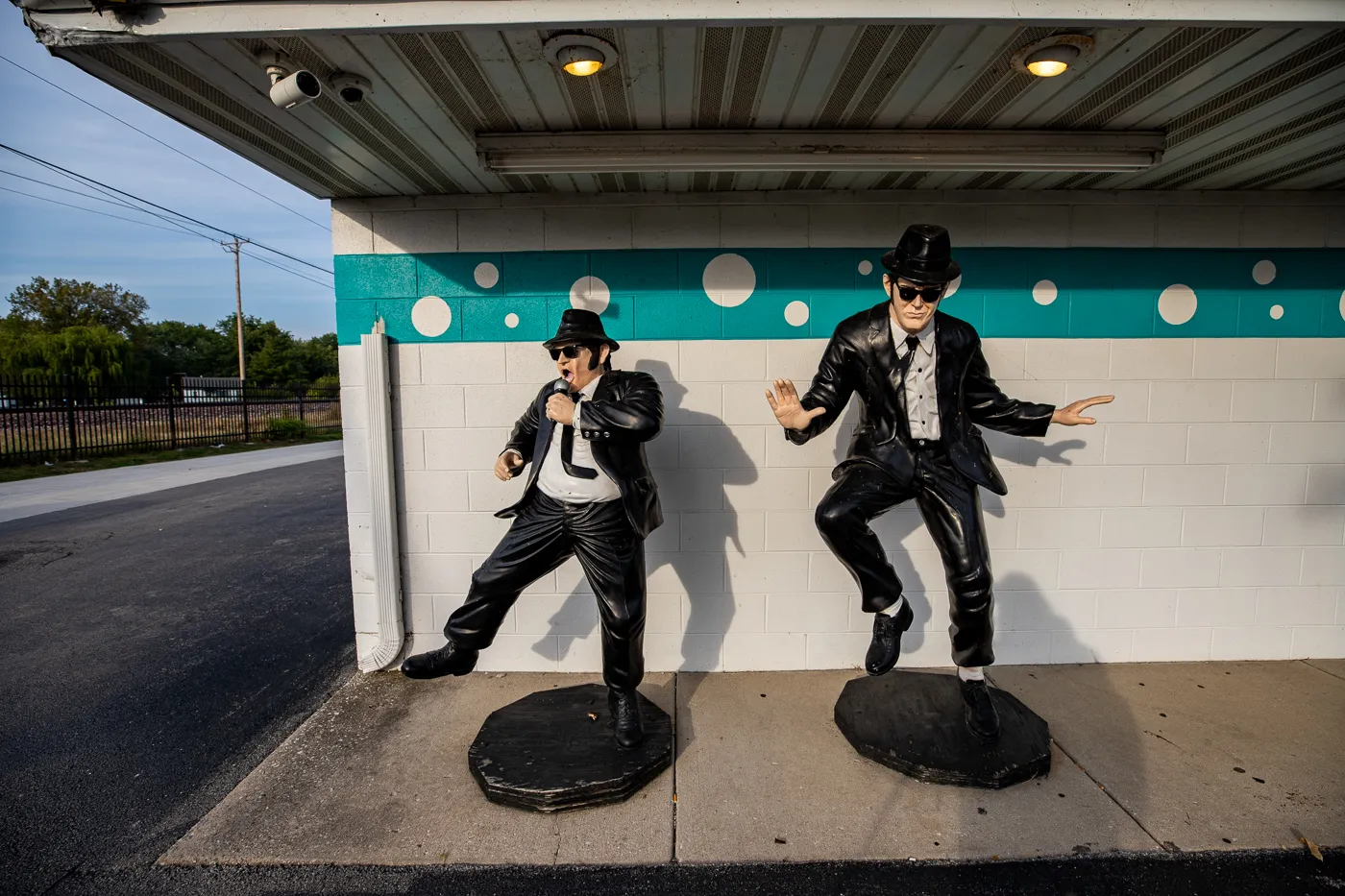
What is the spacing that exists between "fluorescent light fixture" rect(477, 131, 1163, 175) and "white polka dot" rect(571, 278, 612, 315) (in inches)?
28.4

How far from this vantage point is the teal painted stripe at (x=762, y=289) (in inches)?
141

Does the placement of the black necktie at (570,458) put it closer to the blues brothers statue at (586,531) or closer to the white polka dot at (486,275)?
the blues brothers statue at (586,531)

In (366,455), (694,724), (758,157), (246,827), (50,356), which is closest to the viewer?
(246,827)

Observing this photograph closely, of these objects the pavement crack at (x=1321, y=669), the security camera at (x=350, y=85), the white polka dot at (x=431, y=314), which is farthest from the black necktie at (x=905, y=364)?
the pavement crack at (x=1321, y=669)

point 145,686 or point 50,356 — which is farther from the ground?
point 50,356

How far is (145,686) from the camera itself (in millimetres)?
3637

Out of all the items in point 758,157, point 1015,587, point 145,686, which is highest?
point 758,157

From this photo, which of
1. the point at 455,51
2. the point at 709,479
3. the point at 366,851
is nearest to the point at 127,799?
the point at 366,851

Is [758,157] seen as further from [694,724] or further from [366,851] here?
[366,851]

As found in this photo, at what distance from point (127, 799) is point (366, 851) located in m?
1.17

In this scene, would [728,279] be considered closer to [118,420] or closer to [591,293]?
[591,293]

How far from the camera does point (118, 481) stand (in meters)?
10.8

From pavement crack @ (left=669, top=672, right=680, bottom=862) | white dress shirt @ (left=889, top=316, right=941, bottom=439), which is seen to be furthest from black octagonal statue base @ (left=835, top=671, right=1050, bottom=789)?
white dress shirt @ (left=889, top=316, right=941, bottom=439)

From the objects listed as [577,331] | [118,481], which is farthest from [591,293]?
[118,481]
